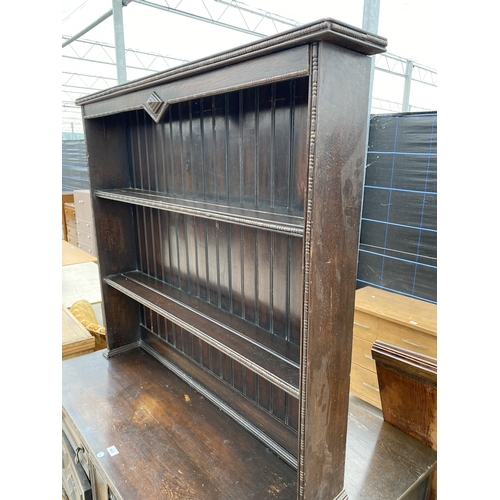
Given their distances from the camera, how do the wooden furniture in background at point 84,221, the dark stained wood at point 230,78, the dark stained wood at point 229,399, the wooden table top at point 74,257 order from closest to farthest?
the dark stained wood at point 230,78
the dark stained wood at point 229,399
the wooden table top at point 74,257
the wooden furniture in background at point 84,221

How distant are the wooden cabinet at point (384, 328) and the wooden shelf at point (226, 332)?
1344mm

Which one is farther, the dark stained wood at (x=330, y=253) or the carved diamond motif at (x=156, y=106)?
the carved diamond motif at (x=156, y=106)

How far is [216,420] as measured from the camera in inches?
56.9

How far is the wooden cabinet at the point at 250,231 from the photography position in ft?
2.72

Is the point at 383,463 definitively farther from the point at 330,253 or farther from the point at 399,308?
the point at 399,308

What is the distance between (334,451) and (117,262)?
133 centimetres

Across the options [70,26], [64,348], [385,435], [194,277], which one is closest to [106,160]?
[194,277]

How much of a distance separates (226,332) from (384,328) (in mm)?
1477

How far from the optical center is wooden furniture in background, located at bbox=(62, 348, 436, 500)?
45.3 inches

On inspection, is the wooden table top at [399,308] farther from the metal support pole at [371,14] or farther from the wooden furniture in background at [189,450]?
the metal support pole at [371,14]

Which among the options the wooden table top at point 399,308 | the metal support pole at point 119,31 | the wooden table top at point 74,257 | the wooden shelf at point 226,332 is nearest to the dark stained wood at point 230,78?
the wooden shelf at point 226,332

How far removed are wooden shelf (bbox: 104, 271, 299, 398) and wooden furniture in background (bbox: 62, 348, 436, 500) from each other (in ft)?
1.31

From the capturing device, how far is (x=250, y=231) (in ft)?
4.19

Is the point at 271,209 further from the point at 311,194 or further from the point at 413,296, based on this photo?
the point at 413,296
